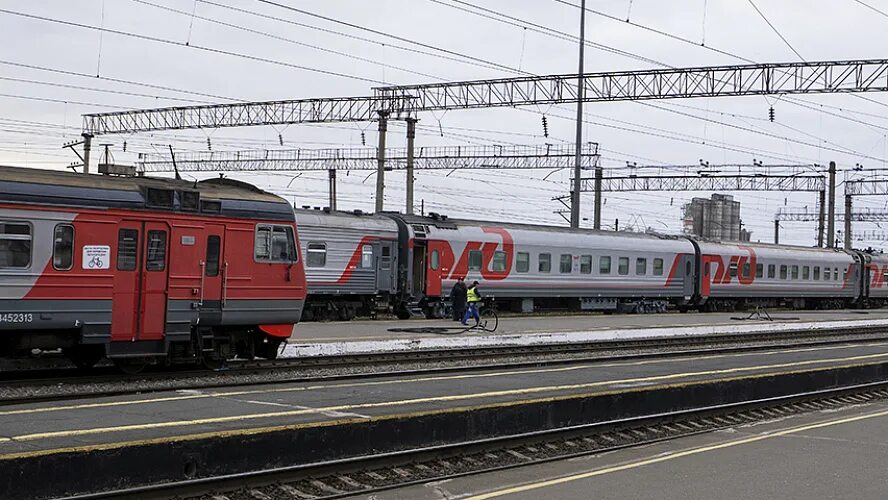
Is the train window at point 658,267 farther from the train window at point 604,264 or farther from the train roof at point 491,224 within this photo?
the train window at point 604,264

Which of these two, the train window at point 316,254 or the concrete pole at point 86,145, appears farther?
the concrete pole at point 86,145

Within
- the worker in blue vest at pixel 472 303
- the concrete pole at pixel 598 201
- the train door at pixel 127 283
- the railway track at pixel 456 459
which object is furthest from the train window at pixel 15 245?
the concrete pole at pixel 598 201

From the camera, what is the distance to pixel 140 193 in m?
16.3

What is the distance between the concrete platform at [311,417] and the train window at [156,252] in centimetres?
241

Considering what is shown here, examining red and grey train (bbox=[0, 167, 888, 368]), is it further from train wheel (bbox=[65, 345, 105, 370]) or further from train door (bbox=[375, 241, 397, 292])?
train door (bbox=[375, 241, 397, 292])

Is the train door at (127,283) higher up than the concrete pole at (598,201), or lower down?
lower down

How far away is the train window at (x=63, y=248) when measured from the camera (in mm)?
15156

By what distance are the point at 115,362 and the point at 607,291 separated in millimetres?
27525

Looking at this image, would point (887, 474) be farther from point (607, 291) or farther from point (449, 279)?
point (607, 291)

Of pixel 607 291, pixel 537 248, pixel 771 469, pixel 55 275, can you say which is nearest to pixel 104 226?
pixel 55 275

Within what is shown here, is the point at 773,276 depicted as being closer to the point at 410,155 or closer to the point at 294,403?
Answer: the point at 410,155

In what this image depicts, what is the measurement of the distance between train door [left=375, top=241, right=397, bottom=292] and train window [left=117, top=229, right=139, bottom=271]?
16.8 meters

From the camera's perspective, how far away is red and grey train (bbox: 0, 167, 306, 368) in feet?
48.9

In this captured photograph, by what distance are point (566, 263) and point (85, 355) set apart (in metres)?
25.5
